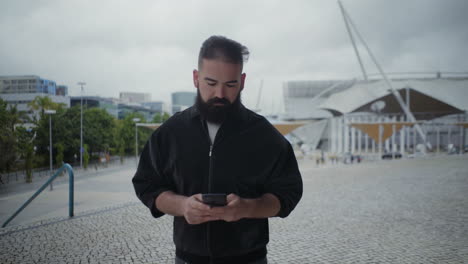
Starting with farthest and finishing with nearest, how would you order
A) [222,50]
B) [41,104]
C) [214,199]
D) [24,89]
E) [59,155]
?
1. [59,155]
2. [41,104]
3. [24,89]
4. [222,50]
5. [214,199]

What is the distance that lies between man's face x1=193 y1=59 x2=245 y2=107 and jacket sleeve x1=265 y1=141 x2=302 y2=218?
425mm

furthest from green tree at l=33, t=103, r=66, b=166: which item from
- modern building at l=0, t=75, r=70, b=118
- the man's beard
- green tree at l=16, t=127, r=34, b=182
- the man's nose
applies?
the man's nose

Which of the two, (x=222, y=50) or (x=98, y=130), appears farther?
(x=98, y=130)

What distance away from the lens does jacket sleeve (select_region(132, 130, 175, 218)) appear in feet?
6.28

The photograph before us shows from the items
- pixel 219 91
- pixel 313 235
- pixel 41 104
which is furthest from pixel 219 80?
pixel 41 104

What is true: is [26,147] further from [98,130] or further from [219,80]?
[98,130]

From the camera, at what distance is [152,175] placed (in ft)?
6.35

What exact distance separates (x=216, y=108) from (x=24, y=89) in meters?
A: 12.4

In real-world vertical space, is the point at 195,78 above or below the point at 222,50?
below

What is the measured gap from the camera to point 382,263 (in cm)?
514

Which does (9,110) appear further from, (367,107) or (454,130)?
(454,130)

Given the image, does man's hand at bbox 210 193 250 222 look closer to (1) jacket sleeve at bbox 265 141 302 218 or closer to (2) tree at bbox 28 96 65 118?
(1) jacket sleeve at bbox 265 141 302 218

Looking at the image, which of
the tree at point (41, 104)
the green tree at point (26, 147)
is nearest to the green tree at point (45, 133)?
the tree at point (41, 104)

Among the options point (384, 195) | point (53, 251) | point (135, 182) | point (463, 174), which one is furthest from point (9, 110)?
point (463, 174)
